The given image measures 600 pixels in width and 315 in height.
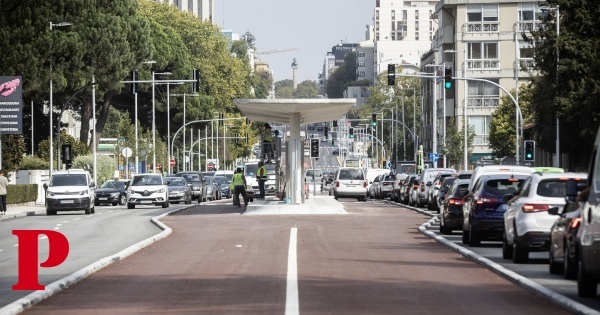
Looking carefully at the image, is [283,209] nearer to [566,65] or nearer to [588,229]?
[566,65]

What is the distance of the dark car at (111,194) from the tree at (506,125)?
92.6ft

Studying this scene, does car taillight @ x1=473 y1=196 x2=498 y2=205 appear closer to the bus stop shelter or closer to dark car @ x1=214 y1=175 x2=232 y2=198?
the bus stop shelter

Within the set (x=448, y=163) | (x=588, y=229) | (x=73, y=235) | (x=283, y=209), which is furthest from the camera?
(x=448, y=163)

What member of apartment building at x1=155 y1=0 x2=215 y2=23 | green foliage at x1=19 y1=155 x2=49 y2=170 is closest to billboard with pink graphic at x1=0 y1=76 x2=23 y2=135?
green foliage at x1=19 y1=155 x2=49 y2=170

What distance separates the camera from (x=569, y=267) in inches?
731

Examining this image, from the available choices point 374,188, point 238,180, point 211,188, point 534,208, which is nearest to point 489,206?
point 534,208

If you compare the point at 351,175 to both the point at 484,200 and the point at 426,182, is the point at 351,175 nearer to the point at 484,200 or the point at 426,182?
the point at 426,182

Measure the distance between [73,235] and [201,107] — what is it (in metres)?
84.8

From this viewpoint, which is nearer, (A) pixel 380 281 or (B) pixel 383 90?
(A) pixel 380 281

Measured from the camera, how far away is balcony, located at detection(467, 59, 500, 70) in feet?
334

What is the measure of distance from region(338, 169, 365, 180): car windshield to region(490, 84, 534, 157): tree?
19.7 metres

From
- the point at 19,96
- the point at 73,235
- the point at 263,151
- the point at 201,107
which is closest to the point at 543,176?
the point at 73,235

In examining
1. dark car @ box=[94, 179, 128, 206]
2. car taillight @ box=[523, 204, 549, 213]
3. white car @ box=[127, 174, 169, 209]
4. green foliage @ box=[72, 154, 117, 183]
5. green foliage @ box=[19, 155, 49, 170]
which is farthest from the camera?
green foliage @ box=[72, 154, 117, 183]

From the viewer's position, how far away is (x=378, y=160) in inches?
7003
